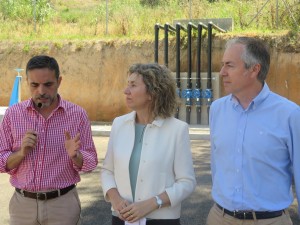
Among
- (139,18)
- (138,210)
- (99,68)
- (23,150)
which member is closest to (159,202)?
(138,210)

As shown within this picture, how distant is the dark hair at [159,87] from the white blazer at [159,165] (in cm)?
7

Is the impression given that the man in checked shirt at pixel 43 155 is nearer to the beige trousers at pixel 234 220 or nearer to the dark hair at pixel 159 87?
the dark hair at pixel 159 87

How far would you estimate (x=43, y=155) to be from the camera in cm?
334

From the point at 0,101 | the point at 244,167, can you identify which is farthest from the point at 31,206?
the point at 0,101

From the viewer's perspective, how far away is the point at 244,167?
3.08 m

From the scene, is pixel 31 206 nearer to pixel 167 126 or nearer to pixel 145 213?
pixel 145 213

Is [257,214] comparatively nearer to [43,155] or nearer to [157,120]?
[157,120]

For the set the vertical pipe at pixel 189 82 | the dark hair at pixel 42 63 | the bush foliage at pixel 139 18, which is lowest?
the vertical pipe at pixel 189 82

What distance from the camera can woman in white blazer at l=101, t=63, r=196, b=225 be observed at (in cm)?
321

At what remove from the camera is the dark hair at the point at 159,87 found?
3.32 meters

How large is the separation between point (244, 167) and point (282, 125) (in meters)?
0.33

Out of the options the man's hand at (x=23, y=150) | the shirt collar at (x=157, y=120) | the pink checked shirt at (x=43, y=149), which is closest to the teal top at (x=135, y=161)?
the shirt collar at (x=157, y=120)

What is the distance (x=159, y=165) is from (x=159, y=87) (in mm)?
506

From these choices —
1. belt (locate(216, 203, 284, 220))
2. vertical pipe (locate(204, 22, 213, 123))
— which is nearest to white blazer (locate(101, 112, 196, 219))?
belt (locate(216, 203, 284, 220))
